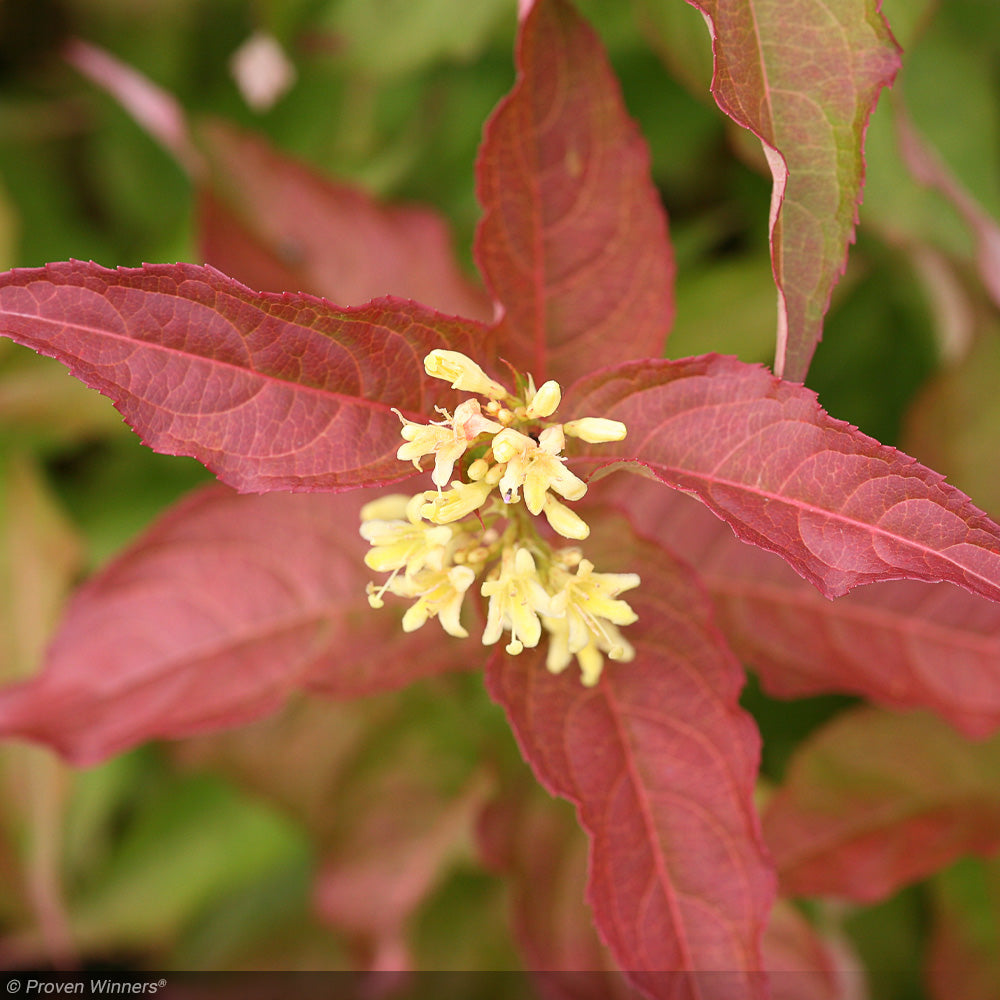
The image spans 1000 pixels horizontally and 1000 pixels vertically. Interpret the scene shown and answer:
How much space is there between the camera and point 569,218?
912 millimetres

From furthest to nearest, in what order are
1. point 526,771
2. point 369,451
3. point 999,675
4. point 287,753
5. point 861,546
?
1. point 287,753
2. point 526,771
3. point 999,675
4. point 369,451
5. point 861,546

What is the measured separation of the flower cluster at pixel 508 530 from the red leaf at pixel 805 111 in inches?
7.2

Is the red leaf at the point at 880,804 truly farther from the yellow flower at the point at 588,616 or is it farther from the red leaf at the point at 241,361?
the red leaf at the point at 241,361

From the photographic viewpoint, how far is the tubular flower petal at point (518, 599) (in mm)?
768

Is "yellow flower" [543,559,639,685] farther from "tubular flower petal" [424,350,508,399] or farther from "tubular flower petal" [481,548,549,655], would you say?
"tubular flower petal" [424,350,508,399]

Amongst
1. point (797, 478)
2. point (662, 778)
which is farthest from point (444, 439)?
point (662, 778)

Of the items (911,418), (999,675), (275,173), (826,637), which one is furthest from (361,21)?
(999,675)

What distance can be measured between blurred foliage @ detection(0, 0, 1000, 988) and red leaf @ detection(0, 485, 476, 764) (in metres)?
0.43

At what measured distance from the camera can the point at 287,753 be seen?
1574 mm

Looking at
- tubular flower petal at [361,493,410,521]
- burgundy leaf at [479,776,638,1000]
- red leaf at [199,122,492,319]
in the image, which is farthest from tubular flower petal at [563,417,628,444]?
burgundy leaf at [479,776,638,1000]

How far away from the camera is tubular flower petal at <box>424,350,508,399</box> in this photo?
2.43ft

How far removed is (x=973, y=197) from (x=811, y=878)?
1.06 m

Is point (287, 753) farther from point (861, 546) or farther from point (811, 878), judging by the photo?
point (861, 546)

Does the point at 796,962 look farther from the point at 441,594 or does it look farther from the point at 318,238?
the point at 318,238
